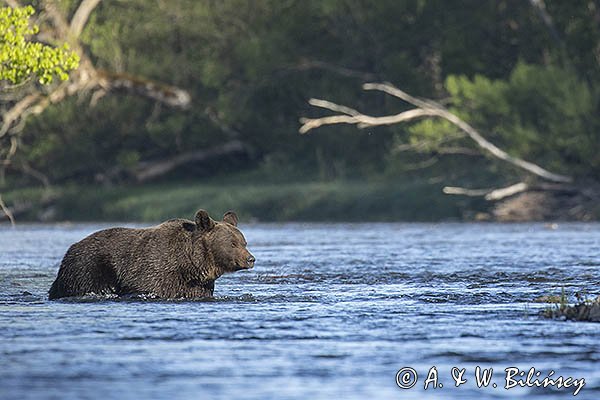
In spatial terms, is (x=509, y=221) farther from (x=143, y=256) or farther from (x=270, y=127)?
(x=143, y=256)

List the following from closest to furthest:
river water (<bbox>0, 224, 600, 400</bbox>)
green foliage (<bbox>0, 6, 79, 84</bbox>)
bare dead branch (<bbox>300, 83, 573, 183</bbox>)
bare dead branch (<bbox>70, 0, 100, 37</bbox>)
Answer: river water (<bbox>0, 224, 600, 400</bbox>) < green foliage (<bbox>0, 6, 79, 84</bbox>) < bare dead branch (<bbox>300, 83, 573, 183</bbox>) < bare dead branch (<bbox>70, 0, 100, 37</bbox>)

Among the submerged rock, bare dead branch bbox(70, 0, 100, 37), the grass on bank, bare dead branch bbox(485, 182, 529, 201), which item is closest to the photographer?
the submerged rock

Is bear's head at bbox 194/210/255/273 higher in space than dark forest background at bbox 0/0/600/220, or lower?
lower

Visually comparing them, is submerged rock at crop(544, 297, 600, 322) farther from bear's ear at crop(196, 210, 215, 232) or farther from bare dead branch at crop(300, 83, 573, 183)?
bare dead branch at crop(300, 83, 573, 183)

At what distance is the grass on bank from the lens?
5191 centimetres


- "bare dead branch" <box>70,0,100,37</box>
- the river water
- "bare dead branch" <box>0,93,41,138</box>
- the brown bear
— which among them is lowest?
the river water

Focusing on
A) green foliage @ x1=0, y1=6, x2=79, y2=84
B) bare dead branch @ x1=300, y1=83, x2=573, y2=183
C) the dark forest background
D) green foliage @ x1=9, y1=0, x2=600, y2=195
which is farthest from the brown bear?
green foliage @ x1=9, y1=0, x2=600, y2=195

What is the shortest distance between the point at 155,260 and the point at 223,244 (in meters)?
0.90

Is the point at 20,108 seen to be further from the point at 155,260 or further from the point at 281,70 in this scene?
the point at 155,260

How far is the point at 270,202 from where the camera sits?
2140 inches

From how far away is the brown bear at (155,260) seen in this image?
18.6 m

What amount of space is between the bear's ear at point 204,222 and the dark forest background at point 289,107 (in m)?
30.4

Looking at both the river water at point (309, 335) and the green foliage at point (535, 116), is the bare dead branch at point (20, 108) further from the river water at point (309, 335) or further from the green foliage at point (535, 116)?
the river water at point (309, 335)

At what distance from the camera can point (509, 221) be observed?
160 feet
